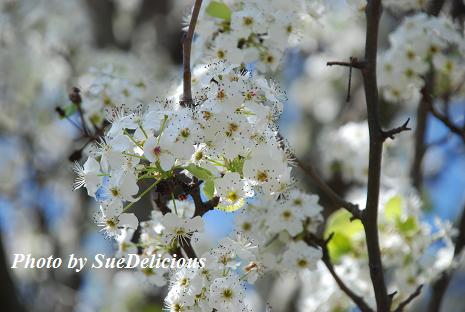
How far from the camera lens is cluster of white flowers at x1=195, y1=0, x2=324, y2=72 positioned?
2.45 metres

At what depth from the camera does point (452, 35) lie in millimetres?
3021

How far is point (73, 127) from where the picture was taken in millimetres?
5246

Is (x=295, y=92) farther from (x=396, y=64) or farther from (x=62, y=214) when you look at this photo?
(x=396, y=64)

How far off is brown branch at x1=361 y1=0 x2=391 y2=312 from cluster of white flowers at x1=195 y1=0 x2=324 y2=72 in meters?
0.48

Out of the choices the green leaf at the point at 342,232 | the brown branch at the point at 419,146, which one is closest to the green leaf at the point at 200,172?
the green leaf at the point at 342,232

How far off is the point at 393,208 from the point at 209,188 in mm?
1413

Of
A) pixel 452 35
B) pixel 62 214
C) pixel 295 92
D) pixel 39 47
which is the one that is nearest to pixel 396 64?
pixel 452 35

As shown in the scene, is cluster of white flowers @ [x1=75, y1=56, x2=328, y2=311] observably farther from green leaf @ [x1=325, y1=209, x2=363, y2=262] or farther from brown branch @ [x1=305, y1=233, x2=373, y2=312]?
green leaf @ [x1=325, y1=209, x2=363, y2=262]

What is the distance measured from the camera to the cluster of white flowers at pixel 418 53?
3.10 meters

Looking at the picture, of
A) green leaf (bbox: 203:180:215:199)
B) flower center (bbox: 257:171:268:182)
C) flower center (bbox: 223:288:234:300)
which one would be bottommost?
flower center (bbox: 223:288:234:300)

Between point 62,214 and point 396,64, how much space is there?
481 cm

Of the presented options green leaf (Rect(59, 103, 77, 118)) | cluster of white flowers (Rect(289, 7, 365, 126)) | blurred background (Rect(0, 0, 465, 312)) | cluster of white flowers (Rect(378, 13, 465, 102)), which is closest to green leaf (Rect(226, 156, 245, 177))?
green leaf (Rect(59, 103, 77, 118))

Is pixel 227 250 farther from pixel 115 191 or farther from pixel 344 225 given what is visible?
pixel 344 225

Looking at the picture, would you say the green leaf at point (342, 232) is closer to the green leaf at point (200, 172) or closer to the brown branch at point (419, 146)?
the brown branch at point (419, 146)
